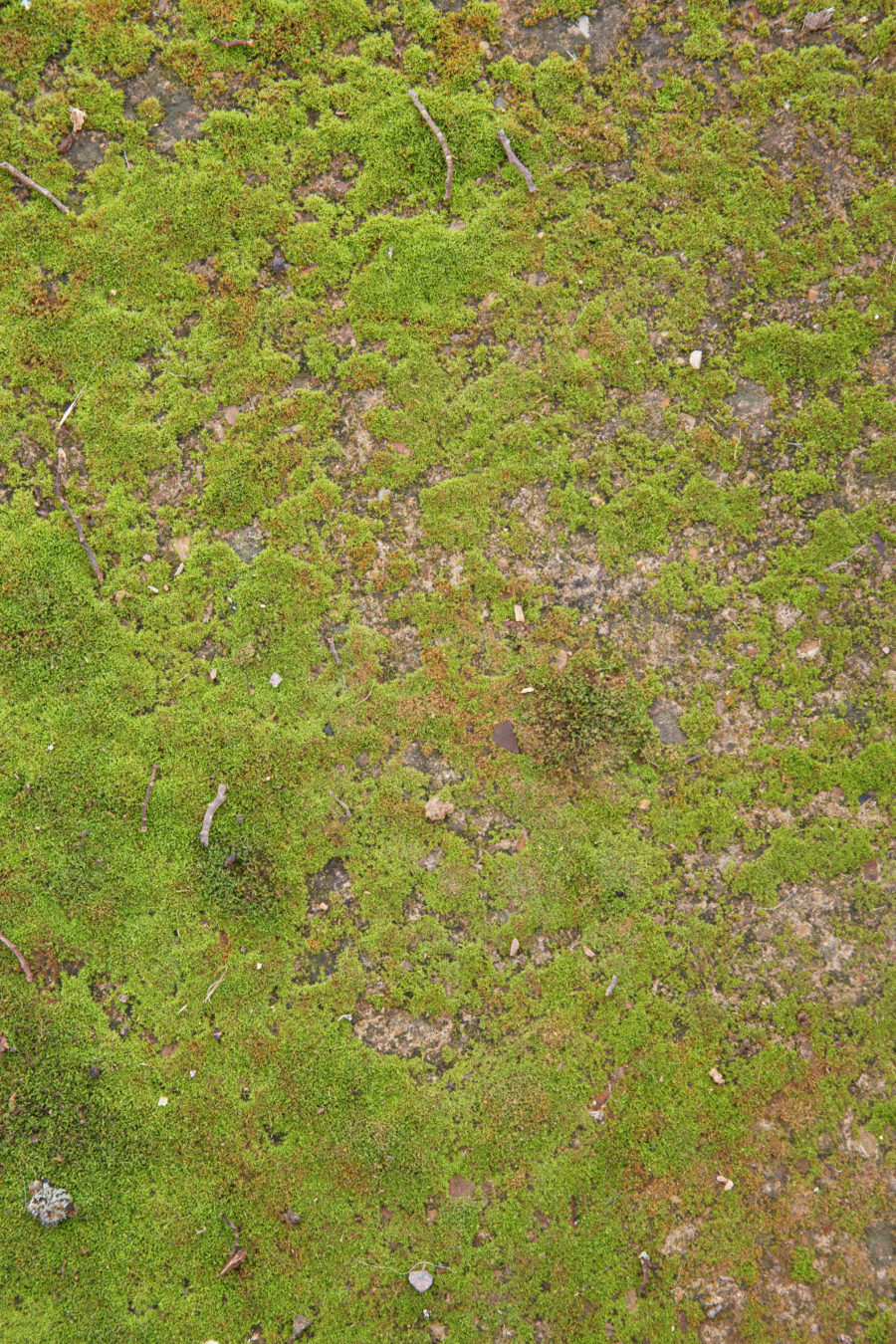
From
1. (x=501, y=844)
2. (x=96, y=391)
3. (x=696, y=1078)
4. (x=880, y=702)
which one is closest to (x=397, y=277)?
(x=96, y=391)

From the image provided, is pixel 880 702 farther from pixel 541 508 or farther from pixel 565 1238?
pixel 565 1238

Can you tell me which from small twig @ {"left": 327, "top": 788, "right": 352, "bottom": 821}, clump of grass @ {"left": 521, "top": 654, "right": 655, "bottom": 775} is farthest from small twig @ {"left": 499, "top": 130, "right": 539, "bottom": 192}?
small twig @ {"left": 327, "top": 788, "right": 352, "bottom": 821}

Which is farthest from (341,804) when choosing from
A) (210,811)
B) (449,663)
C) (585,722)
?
(585,722)

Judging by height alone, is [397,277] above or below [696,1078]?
above

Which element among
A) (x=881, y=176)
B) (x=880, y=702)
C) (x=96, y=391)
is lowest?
(x=880, y=702)

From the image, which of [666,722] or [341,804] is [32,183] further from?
[666,722]

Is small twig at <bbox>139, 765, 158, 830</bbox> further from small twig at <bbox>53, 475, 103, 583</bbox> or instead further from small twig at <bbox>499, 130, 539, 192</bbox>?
small twig at <bbox>499, 130, 539, 192</bbox>

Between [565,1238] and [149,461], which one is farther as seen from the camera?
[149,461]
